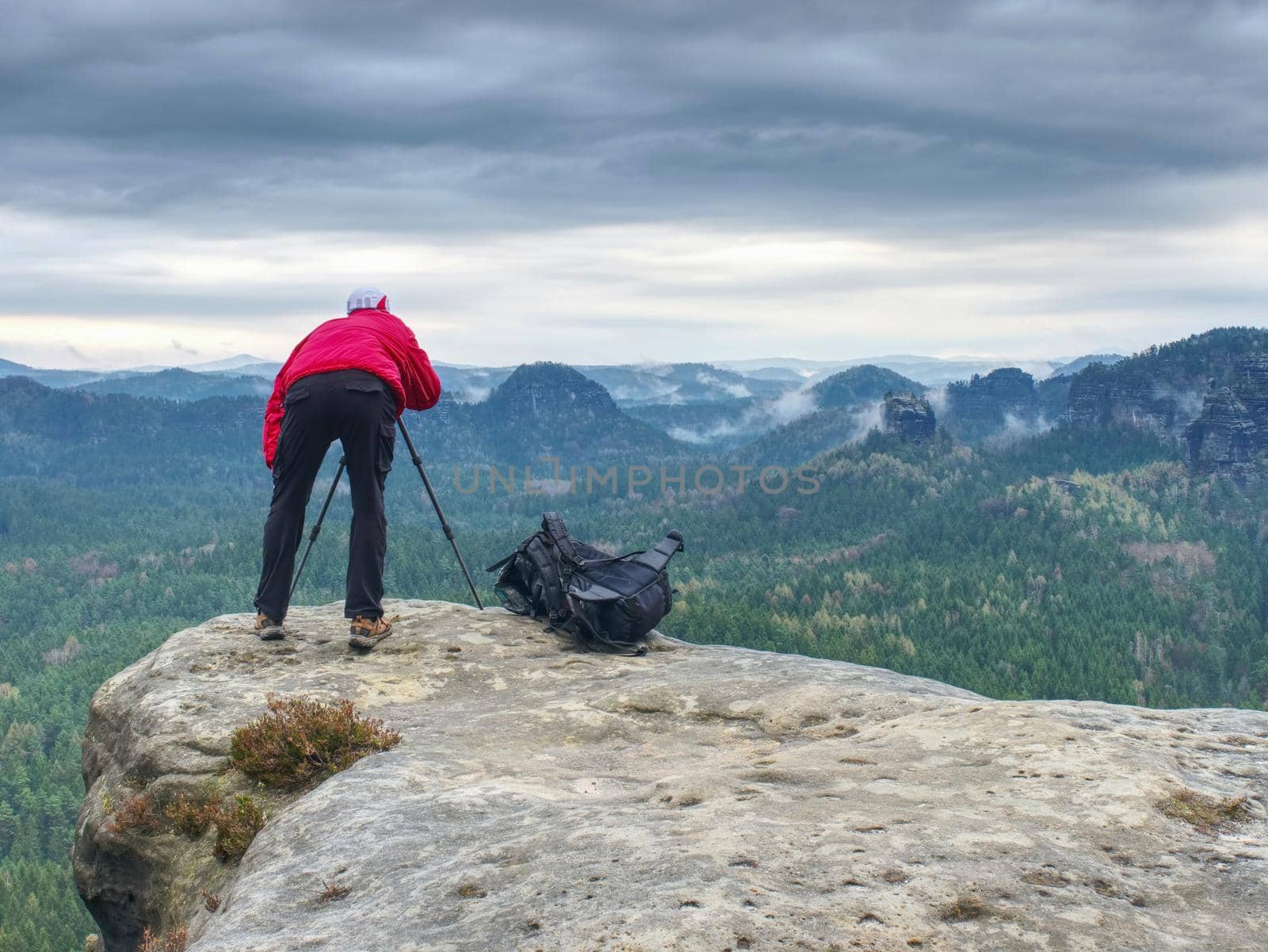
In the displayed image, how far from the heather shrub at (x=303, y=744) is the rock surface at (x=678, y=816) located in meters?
0.36

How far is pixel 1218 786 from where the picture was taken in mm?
9055

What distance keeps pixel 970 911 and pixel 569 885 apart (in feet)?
8.67

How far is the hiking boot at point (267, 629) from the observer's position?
52.2 ft

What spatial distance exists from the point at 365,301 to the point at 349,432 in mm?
2598

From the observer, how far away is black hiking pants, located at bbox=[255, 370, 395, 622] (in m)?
15.1

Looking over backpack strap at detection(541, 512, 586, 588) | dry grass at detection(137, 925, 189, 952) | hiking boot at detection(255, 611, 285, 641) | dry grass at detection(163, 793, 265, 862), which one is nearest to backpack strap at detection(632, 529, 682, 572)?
backpack strap at detection(541, 512, 586, 588)

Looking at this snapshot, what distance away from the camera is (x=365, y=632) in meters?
16.0

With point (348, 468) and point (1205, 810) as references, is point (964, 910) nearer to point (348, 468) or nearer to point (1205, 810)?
point (1205, 810)

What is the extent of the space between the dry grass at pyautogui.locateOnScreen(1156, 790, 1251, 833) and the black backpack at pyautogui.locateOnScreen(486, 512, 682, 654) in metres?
9.08

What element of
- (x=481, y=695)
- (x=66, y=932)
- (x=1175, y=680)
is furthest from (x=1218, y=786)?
(x=1175, y=680)

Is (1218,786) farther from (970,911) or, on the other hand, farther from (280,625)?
(280,625)

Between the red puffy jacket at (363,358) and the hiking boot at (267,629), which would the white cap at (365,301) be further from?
the hiking boot at (267,629)

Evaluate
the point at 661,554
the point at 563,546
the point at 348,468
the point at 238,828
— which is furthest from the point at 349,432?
the point at 238,828

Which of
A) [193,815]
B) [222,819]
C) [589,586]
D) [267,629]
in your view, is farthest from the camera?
[589,586]
